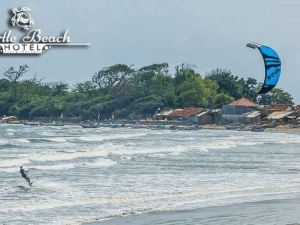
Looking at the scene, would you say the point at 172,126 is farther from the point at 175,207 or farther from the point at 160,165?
the point at 175,207

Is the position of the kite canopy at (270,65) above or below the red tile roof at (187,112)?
below

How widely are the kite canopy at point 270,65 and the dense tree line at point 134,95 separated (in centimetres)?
11387

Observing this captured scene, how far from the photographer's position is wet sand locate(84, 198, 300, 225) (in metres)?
19.4

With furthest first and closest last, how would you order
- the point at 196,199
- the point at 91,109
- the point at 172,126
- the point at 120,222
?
the point at 91,109 < the point at 172,126 < the point at 196,199 < the point at 120,222

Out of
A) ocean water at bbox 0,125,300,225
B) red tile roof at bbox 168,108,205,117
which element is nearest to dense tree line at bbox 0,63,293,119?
red tile roof at bbox 168,108,205,117

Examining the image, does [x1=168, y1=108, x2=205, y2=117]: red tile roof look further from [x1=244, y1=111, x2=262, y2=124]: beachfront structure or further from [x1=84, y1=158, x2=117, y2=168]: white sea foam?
[x1=84, y1=158, x2=117, y2=168]: white sea foam

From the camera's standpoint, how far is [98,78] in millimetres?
155375

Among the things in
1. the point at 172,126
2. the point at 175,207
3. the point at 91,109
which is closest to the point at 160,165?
the point at 175,207

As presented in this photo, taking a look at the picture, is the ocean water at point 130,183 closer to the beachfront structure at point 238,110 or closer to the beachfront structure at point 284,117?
the beachfront structure at point 284,117

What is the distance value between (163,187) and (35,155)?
1859cm

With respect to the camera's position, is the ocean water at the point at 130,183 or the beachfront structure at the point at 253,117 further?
the beachfront structure at the point at 253,117

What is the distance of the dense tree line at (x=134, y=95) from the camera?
13112cm

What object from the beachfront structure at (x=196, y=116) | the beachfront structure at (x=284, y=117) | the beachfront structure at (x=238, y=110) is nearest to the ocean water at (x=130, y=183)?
the beachfront structure at (x=284, y=117)

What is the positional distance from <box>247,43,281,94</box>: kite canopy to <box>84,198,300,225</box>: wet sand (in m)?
6.66
